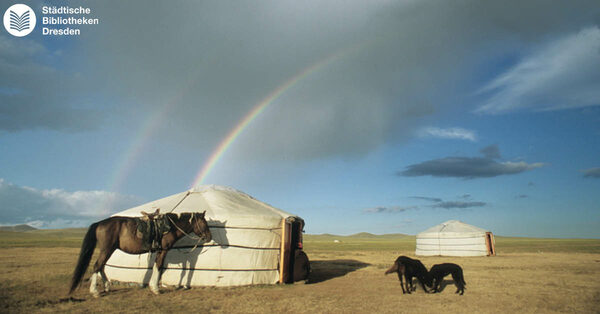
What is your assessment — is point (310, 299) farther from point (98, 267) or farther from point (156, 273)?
point (98, 267)

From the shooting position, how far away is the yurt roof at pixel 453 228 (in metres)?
23.2

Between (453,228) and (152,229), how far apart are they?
2198cm

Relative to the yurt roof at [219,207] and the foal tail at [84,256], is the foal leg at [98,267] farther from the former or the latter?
the yurt roof at [219,207]

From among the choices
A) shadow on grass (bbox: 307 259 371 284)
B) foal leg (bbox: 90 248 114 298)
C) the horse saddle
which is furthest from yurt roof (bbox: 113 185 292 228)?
shadow on grass (bbox: 307 259 371 284)

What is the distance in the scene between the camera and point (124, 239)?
745 cm

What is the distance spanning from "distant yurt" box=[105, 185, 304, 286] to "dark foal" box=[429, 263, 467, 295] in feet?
12.8

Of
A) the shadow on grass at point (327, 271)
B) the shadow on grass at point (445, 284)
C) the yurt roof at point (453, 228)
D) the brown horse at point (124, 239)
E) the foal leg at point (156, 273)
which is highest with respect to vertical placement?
the yurt roof at point (453, 228)

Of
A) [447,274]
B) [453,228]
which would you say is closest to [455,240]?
[453,228]

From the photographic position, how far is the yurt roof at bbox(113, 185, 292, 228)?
8.88 metres

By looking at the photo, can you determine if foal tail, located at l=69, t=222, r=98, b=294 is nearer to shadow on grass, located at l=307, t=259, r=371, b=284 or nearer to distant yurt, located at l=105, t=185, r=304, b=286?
distant yurt, located at l=105, t=185, r=304, b=286

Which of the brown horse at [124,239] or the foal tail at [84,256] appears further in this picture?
the brown horse at [124,239]

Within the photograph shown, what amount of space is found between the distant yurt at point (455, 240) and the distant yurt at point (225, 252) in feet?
56.3

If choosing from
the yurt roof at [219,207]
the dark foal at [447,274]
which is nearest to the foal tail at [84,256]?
the yurt roof at [219,207]

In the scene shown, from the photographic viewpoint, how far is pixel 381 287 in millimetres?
9258
